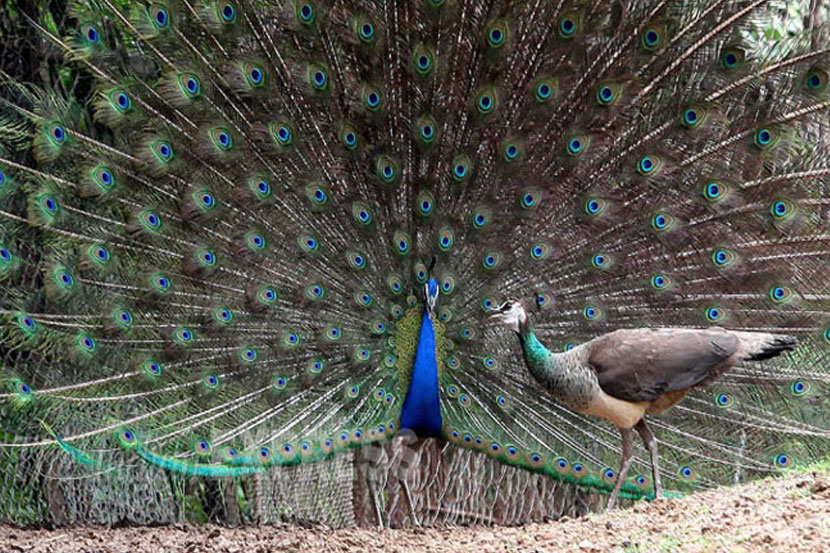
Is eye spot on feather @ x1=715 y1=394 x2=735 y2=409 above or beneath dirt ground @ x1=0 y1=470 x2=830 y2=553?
above

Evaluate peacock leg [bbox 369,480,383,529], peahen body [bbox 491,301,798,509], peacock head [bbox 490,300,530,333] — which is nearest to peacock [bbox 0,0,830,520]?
peahen body [bbox 491,301,798,509]

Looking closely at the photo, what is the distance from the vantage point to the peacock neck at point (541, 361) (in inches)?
166

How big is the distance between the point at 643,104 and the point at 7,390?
386cm

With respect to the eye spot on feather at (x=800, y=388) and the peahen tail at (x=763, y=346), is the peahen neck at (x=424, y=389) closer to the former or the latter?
the peahen tail at (x=763, y=346)

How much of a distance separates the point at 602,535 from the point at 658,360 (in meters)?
0.82

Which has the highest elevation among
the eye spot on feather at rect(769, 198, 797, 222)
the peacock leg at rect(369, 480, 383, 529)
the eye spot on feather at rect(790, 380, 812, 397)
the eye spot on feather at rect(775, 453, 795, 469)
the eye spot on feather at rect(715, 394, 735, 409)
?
the eye spot on feather at rect(769, 198, 797, 222)

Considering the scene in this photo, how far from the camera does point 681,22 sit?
450 cm

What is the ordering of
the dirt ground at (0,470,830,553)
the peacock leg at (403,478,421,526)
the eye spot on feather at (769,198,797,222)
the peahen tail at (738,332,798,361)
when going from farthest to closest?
the peacock leg at (403,478,421,526)
the eye spot on feather at (769,198,797,222)
the peahen tail at (738,332,798,361)
the dirt ground at (0,470,830,553)

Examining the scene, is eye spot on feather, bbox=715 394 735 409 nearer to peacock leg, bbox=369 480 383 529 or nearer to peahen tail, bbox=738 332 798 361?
peahen tail, bbox=738 332 798 361

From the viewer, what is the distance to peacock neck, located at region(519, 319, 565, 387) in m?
4.22

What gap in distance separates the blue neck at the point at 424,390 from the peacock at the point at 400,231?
0.02 meters

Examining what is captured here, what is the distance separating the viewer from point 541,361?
167 inches

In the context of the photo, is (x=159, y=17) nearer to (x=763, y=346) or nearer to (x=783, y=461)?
(x=763, y=346)

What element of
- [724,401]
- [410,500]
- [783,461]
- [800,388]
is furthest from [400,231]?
[783,461]
